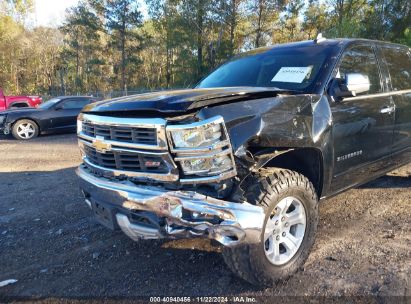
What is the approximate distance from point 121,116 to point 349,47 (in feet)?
8.21

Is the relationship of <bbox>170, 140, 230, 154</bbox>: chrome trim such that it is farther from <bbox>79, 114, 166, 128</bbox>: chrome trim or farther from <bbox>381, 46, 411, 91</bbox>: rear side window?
<bbox>381, 46, 411, 91</bbox>: rear side window

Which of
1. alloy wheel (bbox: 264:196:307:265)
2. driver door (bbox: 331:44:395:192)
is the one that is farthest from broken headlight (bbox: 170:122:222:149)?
driver door (bbox: 331:44:395:192)

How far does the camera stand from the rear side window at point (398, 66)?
14.6ft

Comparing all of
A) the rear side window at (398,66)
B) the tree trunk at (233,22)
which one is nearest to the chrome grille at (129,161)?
the rear side window at (398,66)

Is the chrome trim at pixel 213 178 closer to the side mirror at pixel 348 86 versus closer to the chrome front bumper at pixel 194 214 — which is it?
the chrome front bumper at pixel 194 214

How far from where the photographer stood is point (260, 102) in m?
2.86

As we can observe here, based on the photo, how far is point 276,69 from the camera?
3.94 m

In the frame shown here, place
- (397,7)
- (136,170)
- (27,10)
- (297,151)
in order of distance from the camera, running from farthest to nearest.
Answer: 1. (27,10)
2. (397,7)
3. (297,151)
4. (136,170)

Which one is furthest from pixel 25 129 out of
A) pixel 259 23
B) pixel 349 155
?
pixel 259 23

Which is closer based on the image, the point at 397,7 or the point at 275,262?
the point at 275,262

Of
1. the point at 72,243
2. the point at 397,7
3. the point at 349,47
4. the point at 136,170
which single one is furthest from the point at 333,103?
the point at 397,7

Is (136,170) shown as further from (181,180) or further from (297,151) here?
(297,151)

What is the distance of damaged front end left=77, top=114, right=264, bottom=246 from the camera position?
253 centimetres

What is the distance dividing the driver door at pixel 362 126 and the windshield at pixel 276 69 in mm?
277
